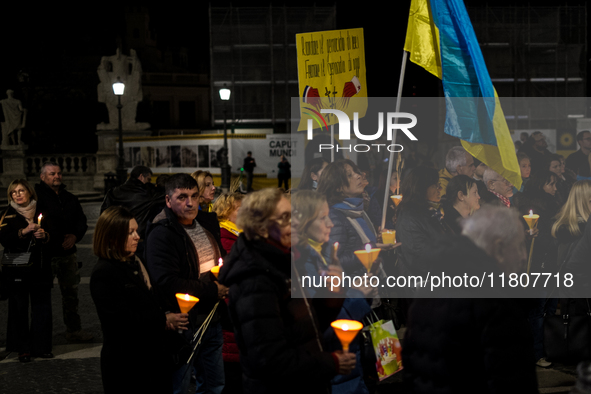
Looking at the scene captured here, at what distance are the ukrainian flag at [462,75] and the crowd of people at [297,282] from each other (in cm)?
48

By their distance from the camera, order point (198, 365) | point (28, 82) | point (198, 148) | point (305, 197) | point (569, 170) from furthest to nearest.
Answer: point (28, 82)
point (198, 148)
point (569, 170)
point (198, 365)
point (305, 197)

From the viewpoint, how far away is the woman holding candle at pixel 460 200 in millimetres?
4609

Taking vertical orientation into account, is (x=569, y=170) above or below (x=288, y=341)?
above

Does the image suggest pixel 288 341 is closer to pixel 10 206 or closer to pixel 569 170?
pixel 10 206

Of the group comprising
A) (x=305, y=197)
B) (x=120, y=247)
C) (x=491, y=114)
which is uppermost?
(x=491, y=114)

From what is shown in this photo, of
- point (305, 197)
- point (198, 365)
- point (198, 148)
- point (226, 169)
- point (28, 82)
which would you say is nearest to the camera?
point (305, 197)

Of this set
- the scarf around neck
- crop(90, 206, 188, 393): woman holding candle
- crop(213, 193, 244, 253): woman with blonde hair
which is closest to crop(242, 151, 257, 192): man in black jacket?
the scarf around neck

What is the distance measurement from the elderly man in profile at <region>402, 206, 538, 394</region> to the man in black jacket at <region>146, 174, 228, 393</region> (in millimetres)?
1574

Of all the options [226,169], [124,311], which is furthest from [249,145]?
[124,311]

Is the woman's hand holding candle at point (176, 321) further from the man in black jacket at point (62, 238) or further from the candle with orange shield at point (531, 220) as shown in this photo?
the candle with orange shield at point (531, 220)

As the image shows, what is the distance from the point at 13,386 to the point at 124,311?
2.19m

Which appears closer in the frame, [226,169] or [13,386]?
[13,386]

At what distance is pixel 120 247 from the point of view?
328cm

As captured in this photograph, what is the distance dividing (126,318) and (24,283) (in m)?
2.75
